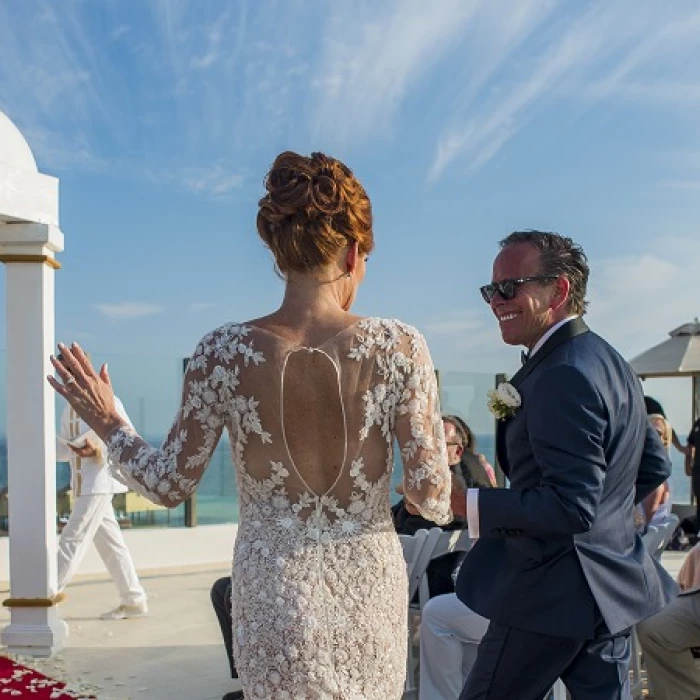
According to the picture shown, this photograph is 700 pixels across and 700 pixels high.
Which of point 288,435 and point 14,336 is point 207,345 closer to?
point 288,435

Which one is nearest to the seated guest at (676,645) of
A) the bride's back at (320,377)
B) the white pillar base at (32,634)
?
the bride's back at (320,377)

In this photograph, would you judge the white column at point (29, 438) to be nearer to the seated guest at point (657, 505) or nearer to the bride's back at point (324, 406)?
the seated guest at point (657, 505)

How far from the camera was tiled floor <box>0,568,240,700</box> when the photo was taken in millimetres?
5625

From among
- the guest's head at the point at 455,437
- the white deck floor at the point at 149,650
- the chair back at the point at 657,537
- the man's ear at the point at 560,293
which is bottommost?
the white deck floor at the point at 149,650

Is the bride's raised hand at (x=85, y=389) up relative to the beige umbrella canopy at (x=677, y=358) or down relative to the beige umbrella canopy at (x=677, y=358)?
down

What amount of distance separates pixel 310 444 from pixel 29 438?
454 centimetres

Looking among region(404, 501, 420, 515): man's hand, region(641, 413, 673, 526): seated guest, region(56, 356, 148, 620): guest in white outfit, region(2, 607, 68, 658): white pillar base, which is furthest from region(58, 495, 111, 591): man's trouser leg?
region(404, 501, 420, 515): man's hand

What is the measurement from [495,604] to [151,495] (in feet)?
3.55

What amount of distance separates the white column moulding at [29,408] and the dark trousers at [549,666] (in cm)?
436

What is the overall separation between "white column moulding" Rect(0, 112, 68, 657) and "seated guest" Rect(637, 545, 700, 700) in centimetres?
394

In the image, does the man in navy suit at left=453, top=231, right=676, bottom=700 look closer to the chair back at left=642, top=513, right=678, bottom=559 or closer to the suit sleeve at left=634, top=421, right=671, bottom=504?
the suit sleeve at left=634, top=421, right=671, bottom=504

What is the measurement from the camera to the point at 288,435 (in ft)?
7.16

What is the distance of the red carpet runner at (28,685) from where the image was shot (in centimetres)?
524

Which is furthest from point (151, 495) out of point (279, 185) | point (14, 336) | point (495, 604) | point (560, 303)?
point (14, 336)
